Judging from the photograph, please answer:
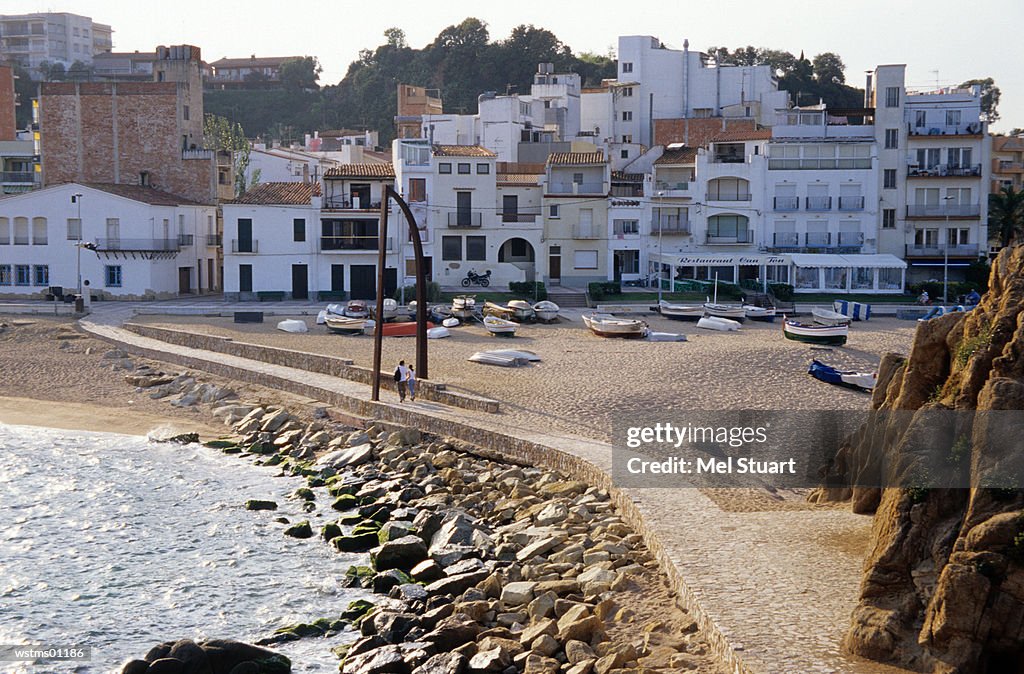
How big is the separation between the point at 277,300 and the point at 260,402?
24828 millimetres

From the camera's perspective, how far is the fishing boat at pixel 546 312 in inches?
2067

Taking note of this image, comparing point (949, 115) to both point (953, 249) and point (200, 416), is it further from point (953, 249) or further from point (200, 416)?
point (200, 416)

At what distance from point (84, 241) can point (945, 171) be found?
47.3 meters

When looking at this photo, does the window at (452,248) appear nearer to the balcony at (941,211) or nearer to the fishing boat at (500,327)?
the fishing boat at (500,327)

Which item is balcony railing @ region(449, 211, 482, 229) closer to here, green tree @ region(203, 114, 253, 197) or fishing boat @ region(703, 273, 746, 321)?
fishing boat @ region(703, 273, 746, 321)

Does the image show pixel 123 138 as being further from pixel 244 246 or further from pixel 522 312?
pixel 522 312

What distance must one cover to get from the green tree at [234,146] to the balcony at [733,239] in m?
32.2

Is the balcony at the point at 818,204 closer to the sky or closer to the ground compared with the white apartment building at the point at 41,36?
closer to the ground

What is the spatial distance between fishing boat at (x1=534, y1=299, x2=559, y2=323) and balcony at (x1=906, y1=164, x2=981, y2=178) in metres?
27.1

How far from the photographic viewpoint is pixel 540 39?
376 ft

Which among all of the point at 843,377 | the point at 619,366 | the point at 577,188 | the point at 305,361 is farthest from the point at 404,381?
the point at 577,188

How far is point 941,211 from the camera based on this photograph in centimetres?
6812

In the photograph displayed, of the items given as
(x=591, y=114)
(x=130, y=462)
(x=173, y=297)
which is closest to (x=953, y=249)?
(x=591, y=114)

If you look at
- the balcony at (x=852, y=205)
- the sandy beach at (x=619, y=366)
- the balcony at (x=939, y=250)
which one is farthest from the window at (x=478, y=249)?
the balcony at (x=939, y=250)
